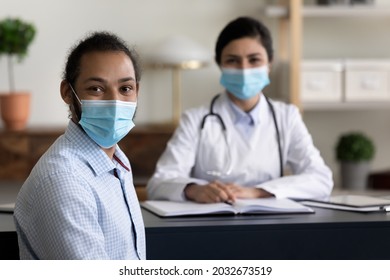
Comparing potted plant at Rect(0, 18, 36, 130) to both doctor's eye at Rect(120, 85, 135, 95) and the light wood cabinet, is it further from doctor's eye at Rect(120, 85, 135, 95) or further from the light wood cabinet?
doctor's eye at Rect(120, 85, 135, 95)

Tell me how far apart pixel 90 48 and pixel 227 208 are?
2.03 ft

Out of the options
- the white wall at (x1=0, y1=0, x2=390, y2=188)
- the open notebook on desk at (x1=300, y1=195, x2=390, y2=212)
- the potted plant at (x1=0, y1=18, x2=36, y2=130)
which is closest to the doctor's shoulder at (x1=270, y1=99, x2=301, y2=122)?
the open notebook on desk at (x1=300, y1=195, x2=390, y2=212)

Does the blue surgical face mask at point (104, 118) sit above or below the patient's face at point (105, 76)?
below

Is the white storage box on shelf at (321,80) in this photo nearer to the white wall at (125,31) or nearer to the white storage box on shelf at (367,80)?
the white storage box on shelf at (367,80)

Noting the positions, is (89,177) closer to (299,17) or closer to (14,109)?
(14,109)

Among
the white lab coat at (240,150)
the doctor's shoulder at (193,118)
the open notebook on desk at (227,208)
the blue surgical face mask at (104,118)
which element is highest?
the blue surgical face mask at (104,118)

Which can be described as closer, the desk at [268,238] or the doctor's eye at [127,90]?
the doctor's eye at [127,90]

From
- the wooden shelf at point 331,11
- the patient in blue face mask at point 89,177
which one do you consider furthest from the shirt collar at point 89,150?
the wooden shelf at point 331,11

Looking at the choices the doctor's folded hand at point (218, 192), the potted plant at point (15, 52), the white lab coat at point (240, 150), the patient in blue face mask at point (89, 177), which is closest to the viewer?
the patient in blue face mask at point (89, 177)

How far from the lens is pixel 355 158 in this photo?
13.2ft

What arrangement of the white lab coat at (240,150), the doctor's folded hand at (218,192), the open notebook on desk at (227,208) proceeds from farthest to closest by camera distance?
the white lab coat at (240,150) < the doctor's folded hand at (218,192) < the open notebook on desk at (227,208)

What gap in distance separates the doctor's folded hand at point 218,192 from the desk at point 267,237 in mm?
171

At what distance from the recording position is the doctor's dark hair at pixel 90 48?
1.59m

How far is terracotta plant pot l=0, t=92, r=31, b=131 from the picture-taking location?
3859 mm
